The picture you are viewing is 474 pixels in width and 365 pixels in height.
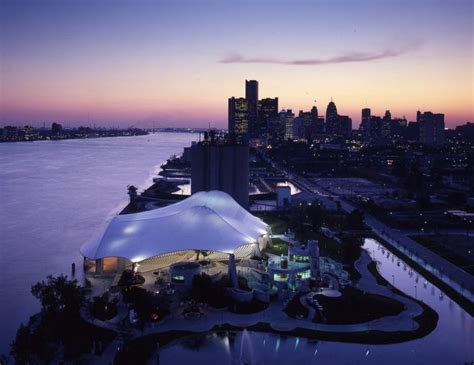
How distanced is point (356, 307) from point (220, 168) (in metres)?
15.0

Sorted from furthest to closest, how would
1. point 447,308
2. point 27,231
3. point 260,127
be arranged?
point 260,127 < point 27,231 < point 447,308

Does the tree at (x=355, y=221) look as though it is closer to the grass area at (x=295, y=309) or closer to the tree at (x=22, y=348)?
the grass area at (x=295, y=309)

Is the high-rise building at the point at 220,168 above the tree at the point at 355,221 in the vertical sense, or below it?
above

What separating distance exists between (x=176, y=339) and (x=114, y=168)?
51.2 m

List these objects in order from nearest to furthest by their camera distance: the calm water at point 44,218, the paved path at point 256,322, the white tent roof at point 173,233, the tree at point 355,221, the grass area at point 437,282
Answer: the paved path at point 256,322 → the grass area at point 437,282 → the white tent roof at point 173,233 → the calm water at point 44,218 → the tree at point 355,221

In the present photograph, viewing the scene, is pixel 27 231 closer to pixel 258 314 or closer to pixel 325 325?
pixel 258 314

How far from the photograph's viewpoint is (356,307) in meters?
14.2

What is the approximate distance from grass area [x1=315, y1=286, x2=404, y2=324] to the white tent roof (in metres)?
3.87

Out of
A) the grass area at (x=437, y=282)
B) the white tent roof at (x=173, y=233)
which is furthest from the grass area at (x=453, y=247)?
the white tent roof at (x=173, y=233)

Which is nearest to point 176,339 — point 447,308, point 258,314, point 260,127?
point 258,314

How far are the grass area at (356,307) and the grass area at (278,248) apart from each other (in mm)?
5262

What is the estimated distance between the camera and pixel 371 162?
66.0 m

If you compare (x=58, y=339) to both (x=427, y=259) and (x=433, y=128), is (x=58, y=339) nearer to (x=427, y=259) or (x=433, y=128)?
(x=427, y=259)

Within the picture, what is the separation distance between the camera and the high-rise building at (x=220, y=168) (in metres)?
27.8
